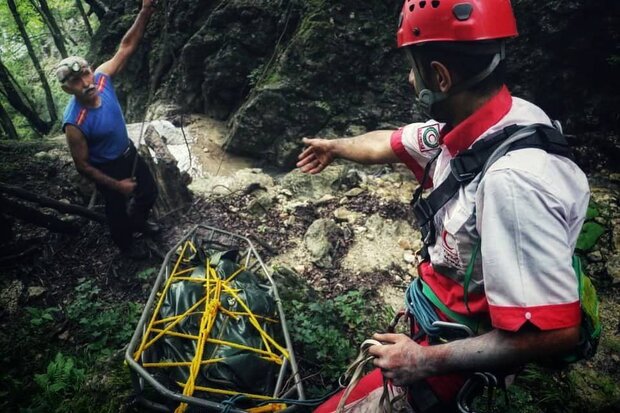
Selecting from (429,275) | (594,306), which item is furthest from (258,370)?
(594,306)

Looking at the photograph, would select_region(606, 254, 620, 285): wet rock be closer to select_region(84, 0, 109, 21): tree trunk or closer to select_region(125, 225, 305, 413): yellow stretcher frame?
select_region(125, 225, 305, 413): yellow stretcher frame

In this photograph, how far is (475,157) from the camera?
1.43 metres

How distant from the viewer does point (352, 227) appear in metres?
5.28

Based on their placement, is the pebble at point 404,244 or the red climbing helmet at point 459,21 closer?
the red climbing helmet at point 459,21

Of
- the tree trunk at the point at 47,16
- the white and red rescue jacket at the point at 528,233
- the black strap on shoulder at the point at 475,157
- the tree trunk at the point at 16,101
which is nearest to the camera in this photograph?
the white and red rescue jacket at the point at 528,233

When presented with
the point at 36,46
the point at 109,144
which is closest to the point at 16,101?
the point at 109,144

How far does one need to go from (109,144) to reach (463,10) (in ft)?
14.3

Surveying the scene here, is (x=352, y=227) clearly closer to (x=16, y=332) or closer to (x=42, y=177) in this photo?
(x=16, y=332)

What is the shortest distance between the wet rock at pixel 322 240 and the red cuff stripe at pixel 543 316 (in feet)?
11.7

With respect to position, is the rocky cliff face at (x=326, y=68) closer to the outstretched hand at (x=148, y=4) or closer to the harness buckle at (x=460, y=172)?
the outstretched hand at (x=148, y=4)

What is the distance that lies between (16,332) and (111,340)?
111 cm

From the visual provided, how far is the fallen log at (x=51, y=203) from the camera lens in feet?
14.5

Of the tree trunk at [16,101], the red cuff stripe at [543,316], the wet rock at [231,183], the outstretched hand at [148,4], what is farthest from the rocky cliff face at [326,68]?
the tree trunk at [16,101]

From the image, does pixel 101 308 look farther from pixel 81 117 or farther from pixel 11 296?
pixel 81 117
